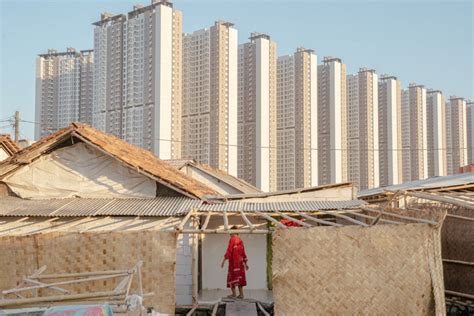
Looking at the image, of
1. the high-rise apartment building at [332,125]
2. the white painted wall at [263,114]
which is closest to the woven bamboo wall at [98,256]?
the white painted wall at [263,114]

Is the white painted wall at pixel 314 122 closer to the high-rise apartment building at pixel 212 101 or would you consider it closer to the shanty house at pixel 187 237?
the high-rise apartment building at pixel 212 101

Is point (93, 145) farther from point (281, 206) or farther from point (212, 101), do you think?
point (212, 101)

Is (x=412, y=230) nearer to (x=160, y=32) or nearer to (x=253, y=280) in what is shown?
(x=253, y=280)

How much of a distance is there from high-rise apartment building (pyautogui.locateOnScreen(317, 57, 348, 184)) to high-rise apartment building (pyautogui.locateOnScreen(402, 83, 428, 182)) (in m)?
7.74

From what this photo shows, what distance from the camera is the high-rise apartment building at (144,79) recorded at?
28156 millimetres

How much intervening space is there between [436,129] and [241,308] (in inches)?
1678

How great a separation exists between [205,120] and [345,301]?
23.5m

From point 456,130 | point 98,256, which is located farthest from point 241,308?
point 456,130

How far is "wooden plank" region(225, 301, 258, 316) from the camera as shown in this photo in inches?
416

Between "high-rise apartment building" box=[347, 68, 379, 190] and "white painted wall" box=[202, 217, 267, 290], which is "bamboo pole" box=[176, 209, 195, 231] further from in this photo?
"high-rise apartment building" box=[347, 68, 379, 190]

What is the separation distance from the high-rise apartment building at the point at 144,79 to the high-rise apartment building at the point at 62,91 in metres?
6.25

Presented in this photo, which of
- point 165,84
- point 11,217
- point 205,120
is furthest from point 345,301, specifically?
point 205,120

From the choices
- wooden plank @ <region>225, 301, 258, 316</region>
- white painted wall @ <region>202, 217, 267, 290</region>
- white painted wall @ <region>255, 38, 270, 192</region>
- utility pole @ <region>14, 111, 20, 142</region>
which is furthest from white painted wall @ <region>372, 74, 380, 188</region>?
wooden plank @ <region>225, 301, 258, 316</region>

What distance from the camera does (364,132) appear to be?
41.2m
